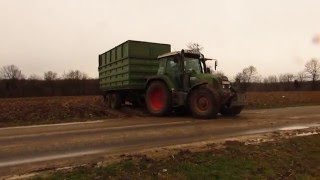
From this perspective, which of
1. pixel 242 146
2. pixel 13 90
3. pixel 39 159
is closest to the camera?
pixel 39 159

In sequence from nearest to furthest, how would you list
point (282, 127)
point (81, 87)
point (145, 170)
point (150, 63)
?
point (145, 170), point (282, 127), point (150, 63), point (81, 87)

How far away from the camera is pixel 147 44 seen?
19609mm

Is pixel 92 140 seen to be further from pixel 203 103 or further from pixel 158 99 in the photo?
pixel 158 99

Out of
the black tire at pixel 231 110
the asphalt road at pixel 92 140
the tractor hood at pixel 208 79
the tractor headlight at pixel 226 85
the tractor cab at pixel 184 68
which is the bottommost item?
the asphalt road at pixel 92 140

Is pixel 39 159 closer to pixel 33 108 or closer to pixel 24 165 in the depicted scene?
pixel 24 165

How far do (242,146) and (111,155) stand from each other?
10.1 ft

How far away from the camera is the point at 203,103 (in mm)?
16484

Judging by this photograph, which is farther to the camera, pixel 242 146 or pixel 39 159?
pixel 242 146

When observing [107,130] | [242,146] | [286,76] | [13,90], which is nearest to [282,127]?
[242,146]

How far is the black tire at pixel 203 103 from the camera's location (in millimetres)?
16109

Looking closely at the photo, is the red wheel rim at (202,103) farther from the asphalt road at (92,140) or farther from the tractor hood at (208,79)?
the asphalt road at (92,140)

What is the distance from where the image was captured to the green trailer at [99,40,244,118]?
16578 mm

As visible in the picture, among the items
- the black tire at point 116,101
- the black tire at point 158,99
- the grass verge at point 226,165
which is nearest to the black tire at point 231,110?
the black tire at point 158,99

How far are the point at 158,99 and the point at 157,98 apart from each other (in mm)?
77
